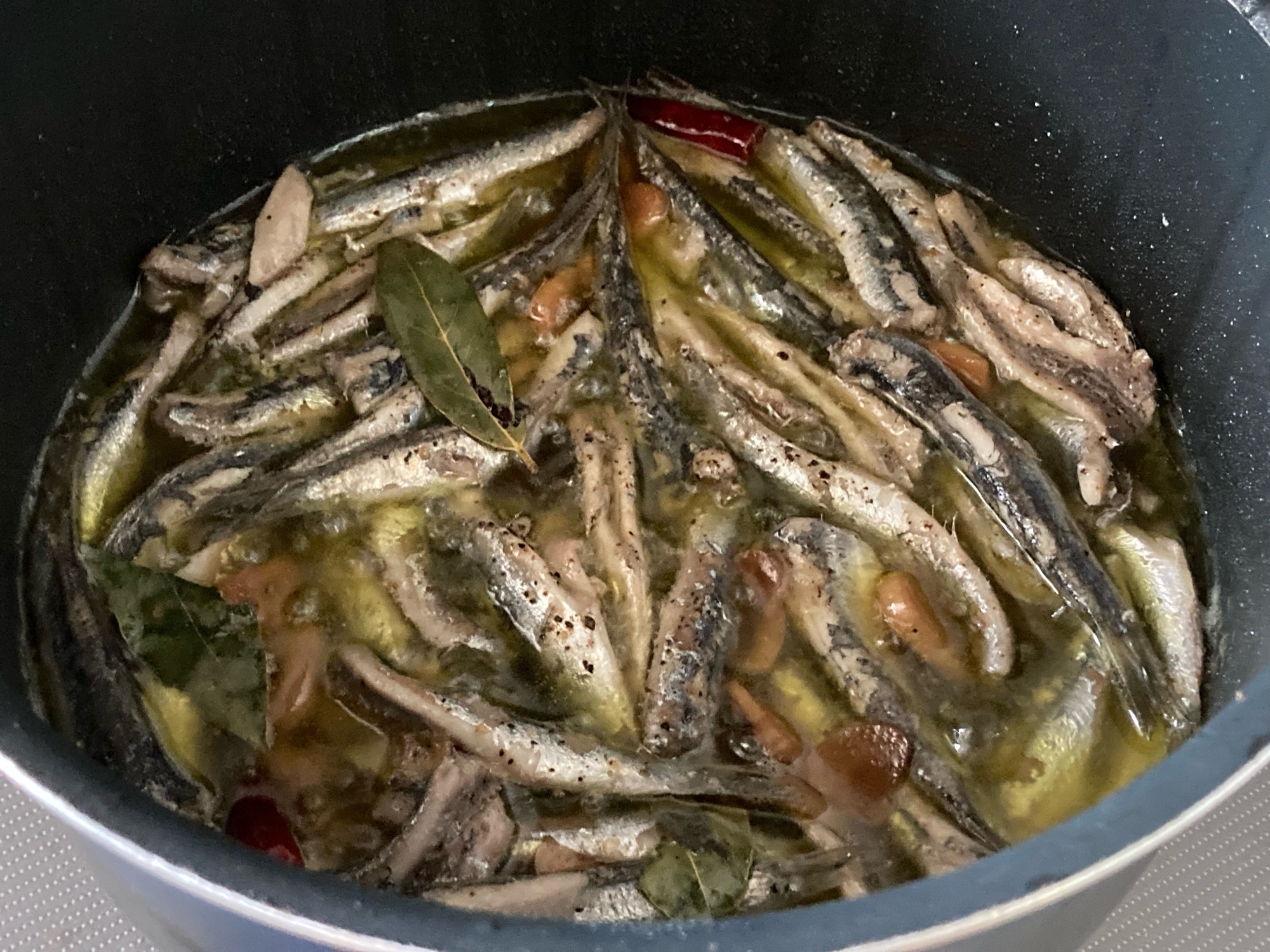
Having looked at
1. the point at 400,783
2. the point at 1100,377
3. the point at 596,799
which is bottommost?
the point at 400,783

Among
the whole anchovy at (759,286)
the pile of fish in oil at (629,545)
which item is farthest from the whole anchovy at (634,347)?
the whole anchovy at (759,286)

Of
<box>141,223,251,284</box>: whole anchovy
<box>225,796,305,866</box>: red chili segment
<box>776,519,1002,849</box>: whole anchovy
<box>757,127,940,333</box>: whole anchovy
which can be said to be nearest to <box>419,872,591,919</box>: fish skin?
<box>225,796,305,866</box>: red chili segment

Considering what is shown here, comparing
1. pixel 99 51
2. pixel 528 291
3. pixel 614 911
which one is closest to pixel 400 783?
pixel 614 911

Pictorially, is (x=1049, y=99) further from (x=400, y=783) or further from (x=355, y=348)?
(x=400, y=783)

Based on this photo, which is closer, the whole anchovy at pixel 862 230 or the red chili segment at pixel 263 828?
the red chili segment at pixel 263 828

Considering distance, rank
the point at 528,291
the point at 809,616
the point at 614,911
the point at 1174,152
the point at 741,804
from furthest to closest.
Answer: the point at 528,291, the point at 1174,152, the point at 809,616, the point at 741,804, the point at 614,911

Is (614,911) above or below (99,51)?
below

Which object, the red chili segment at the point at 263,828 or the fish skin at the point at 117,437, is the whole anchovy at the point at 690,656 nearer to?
the red chili segment at the point at 263,828
